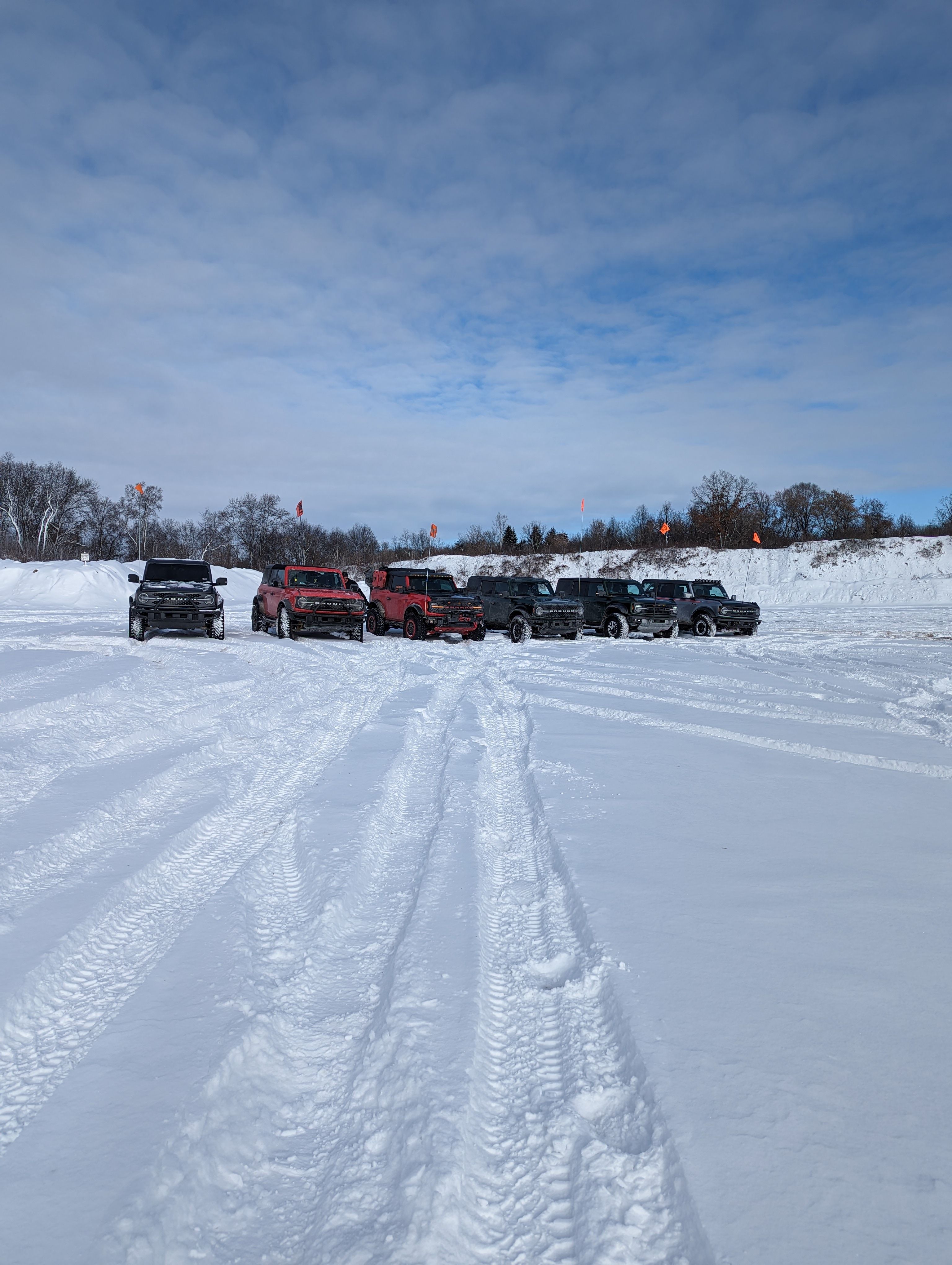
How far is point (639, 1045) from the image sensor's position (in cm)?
246

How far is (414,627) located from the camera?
17.9 m

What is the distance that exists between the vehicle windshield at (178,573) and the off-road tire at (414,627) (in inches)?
189

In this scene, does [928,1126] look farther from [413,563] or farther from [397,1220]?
[413,563]

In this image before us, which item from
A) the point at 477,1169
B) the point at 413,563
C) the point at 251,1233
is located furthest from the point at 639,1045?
the point at 413,563

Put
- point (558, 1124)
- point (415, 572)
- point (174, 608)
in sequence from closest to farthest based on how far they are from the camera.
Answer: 1. point (558, 1124)
2. point (174, 608)
3. point (415, 572)

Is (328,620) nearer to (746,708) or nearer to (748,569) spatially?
(746,708)

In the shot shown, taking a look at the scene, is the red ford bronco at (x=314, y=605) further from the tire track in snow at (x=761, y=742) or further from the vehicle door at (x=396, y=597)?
the tire track in snow at (x=761, y=742)

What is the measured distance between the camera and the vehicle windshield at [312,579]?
17.1 m

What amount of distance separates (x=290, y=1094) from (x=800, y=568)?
44.3 metres

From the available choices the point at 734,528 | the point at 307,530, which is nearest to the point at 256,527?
the point at 307,530

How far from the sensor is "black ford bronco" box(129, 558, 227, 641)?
14.5 m

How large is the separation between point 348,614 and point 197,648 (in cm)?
372

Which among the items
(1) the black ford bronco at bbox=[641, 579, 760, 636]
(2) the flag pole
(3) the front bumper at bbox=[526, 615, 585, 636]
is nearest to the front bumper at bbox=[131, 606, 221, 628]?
(3) the front bumper at bbox=[526, 615, 585, 636]

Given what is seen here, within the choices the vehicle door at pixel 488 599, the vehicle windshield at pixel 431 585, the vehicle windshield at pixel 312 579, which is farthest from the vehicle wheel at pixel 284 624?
the vehicle door at pixel 488 599
